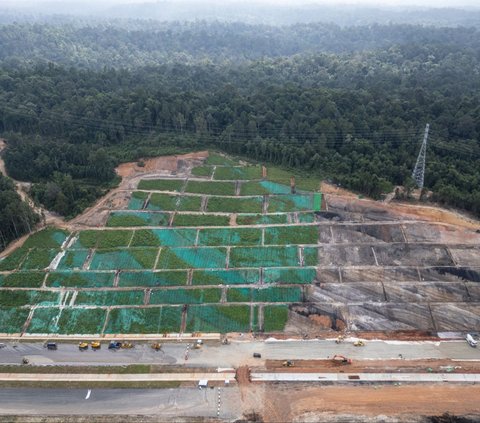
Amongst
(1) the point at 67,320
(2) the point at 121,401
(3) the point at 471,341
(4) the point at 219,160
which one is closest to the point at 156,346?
(2) the point at 121,401

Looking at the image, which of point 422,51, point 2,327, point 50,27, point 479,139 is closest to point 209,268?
point 2,327

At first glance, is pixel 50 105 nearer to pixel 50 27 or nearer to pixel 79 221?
pixel 79 221

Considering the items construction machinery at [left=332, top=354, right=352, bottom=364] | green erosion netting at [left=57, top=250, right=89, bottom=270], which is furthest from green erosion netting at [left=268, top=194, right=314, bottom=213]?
green erosion netting at [left=57, top=250, right=89, bottom=270]

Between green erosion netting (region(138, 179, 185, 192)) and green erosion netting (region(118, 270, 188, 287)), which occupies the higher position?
green erosion netting (region(138, 179, 185, 192))

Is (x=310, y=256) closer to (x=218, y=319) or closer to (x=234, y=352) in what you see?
(x=218, y=319)

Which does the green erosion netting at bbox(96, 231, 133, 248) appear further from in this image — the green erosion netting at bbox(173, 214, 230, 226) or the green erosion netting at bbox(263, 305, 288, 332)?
the green erosion netting at bbox(263, 305, 288, 332)

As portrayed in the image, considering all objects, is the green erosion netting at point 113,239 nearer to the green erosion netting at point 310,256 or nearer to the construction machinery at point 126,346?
the construction machinery at point 126,346

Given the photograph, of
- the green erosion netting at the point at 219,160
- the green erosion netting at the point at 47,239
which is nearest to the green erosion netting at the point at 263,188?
the green erosion netting at the point at 219,160
